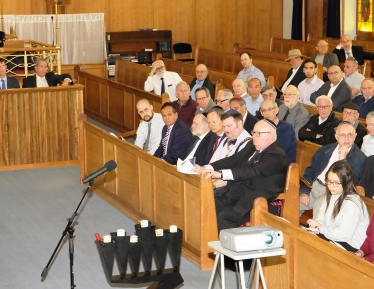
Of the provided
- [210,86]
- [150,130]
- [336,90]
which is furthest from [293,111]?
[210,86]

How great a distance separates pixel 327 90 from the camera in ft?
30.2

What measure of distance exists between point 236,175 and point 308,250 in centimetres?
137

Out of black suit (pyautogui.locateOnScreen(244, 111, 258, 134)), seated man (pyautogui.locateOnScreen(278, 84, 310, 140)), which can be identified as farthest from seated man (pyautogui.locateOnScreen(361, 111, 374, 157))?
seated man (pyautogui.locateOnScreen(278, 84, 310, 140))

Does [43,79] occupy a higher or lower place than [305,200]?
higher

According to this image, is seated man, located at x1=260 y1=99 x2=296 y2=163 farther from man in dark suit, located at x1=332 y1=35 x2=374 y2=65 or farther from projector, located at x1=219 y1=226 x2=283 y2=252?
man in dark suit, located at x1=332 y1=35 x2=374 y2=65

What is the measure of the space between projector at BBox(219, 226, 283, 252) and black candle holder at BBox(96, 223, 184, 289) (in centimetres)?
90

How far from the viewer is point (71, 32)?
1411 cm

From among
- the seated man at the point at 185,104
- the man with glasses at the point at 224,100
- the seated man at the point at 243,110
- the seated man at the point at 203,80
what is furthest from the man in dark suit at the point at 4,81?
the seated man at the point at 243,110

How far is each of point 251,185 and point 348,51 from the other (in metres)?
6.77

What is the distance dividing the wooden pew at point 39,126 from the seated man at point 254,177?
3721 millimetres

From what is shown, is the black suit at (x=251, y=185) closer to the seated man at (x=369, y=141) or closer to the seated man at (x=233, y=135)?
the seated man at (x=233, y=135)

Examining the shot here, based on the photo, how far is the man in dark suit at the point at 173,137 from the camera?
733 cm

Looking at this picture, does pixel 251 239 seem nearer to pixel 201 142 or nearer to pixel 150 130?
pixel 201 142

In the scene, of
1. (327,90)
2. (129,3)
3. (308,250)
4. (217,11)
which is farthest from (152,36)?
(308,250)
